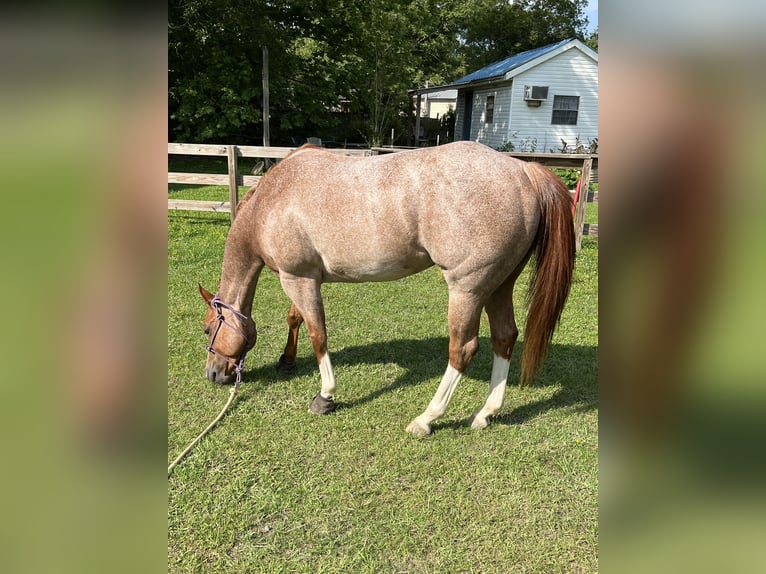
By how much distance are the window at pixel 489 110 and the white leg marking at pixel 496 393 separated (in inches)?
742

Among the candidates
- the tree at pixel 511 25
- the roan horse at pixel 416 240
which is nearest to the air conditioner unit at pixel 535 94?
the tree at pixel 511 25

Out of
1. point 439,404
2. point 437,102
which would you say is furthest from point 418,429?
point 437,102

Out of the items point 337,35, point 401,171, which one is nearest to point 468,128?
point 337,35

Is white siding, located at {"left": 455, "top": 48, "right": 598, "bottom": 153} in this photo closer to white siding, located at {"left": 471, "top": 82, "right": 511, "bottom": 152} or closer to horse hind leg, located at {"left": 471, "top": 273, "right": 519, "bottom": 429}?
white siding, located at {"left": 471, "top": 82, "right": 511, "bottom": 152}

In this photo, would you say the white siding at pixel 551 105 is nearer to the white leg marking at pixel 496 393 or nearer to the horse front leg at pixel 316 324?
the white leg marking at pixel 496 393

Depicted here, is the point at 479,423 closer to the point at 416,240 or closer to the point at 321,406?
the point at 321,406

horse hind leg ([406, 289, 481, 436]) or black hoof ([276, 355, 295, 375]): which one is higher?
horse hind leg ([406, 289, 481, 436])

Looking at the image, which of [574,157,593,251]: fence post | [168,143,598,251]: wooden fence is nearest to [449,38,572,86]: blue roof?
[168,143,598,251]: wooden fence

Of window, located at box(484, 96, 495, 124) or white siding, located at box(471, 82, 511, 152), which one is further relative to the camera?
window, located at box(484, 96, 495, 124)

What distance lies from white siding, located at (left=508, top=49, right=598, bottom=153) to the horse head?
17.5 m

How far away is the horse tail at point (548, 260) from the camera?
2844 millimetres

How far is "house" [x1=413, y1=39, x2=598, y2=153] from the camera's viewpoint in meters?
18.5
